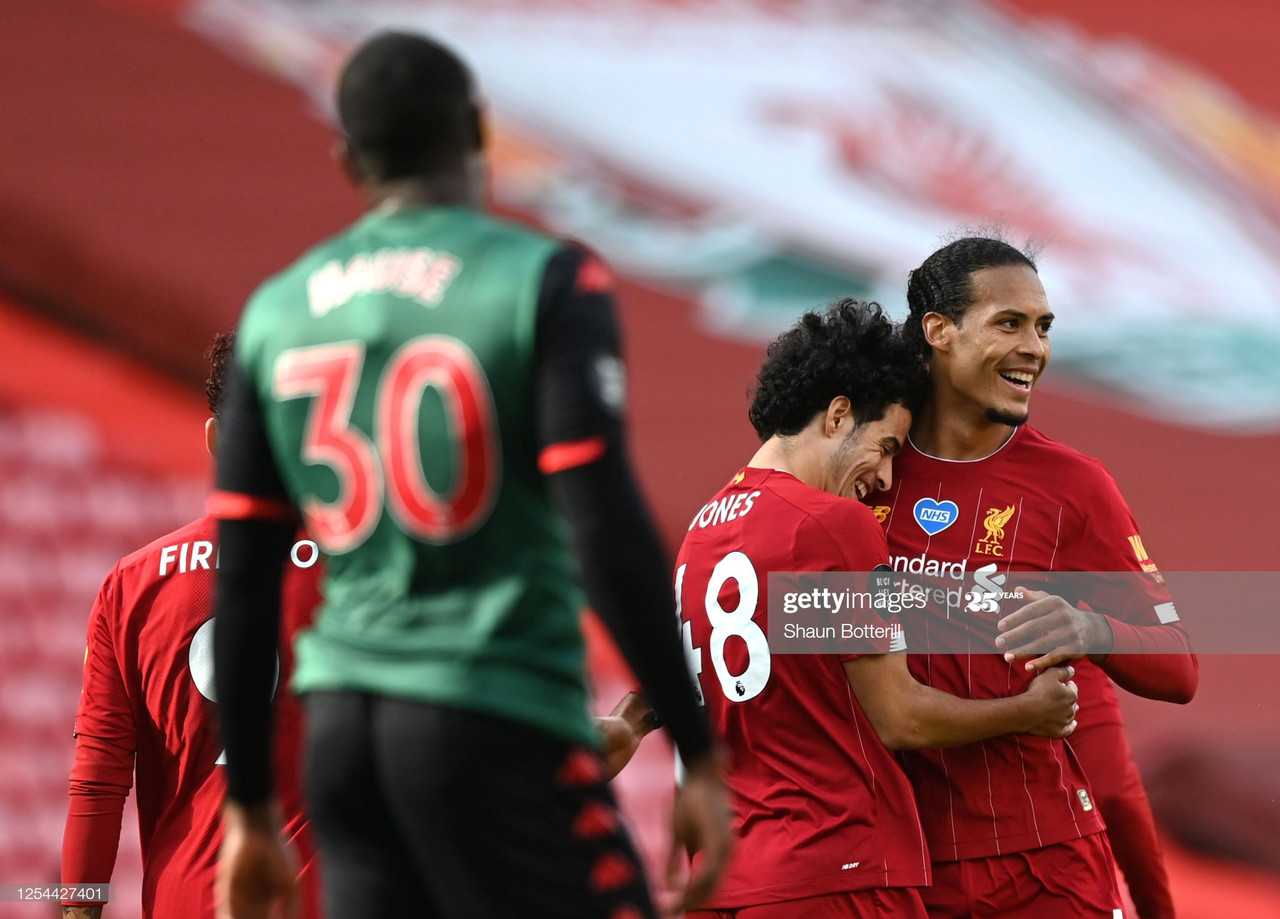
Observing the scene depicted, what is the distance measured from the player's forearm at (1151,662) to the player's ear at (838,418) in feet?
2.22

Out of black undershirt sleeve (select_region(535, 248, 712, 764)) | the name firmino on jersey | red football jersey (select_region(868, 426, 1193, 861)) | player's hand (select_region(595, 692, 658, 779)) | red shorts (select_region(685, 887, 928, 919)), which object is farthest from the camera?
red football jersey (select_region(868, 426, 1193, 861))

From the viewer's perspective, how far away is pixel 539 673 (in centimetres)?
178

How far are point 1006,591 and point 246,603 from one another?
1.80m

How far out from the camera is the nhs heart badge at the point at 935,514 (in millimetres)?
3299

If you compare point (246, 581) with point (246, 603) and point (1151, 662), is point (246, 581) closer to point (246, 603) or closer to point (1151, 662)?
point (246, 603)

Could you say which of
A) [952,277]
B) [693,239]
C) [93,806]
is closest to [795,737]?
[952,277]

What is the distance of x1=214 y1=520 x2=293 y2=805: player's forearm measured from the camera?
194cm

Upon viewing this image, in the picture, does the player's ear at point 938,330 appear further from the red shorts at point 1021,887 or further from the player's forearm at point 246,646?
the player's forearm at point 246,646

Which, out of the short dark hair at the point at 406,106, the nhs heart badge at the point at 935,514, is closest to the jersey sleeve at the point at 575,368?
the short dark hair at the point at 406,106

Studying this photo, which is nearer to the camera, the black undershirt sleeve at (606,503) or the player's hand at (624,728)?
the black undershirt sleeve at (606,503)

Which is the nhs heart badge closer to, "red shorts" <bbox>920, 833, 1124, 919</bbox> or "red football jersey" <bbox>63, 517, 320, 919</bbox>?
"red shorts" <bbox>920, 833, 1124, 919</bbox>

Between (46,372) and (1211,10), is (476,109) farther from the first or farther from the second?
(1211,10)

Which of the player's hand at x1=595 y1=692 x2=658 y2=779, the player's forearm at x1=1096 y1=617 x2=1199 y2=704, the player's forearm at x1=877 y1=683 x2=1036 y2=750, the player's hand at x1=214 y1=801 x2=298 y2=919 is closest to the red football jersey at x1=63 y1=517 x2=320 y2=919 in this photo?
the player's hand at x1=595 y1=692 x2=658 y2=779

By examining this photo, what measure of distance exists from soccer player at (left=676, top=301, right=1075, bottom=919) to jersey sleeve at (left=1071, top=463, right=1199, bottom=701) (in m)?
0.18
